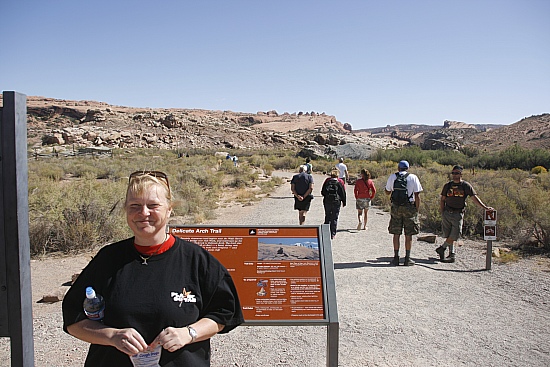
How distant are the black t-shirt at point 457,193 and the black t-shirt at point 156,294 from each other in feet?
21.4

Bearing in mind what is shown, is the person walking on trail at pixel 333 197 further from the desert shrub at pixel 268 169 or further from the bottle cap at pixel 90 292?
the desert shrub at pixel 268 169

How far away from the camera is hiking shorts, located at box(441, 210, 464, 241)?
307 inches

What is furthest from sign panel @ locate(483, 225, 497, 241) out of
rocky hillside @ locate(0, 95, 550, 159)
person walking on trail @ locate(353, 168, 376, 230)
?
rocky hillside @ locate(0, 95, 550, 159)

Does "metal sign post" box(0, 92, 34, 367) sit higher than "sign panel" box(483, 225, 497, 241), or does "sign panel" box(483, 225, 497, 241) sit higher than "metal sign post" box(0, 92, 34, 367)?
"metal sign post" box(0, 92, 34, 367)

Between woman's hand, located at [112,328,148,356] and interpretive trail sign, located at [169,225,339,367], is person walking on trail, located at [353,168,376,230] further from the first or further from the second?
woman's hand, located at [112,328,148,356]

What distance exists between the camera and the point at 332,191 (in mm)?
8945

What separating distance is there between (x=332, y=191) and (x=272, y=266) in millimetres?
5597

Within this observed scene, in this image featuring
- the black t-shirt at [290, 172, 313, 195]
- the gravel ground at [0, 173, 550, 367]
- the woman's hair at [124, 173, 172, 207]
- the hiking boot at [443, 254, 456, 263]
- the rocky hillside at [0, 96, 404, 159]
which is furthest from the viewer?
the rocky hillside at [0, 96, 404, 159]

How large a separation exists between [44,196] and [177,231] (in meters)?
6.74

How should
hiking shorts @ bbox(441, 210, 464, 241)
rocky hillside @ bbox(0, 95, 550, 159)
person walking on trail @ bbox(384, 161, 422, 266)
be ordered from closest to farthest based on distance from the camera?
person walking on trail @ bbox(384, 161, 422, 266), hiking shorts @ bbox(441, 210, 464, 241), rocky hillside @ bbox(0, 95, 550, 159)

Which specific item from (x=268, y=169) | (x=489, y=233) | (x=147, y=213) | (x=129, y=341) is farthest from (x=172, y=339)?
(x=268, y=169)

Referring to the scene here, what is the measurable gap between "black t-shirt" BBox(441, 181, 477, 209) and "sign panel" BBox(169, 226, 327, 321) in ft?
16.3

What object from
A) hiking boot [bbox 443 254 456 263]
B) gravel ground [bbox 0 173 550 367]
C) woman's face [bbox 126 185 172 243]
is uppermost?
woman's face [bbox 126 185 172 243]

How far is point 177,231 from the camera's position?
12.1 ft
